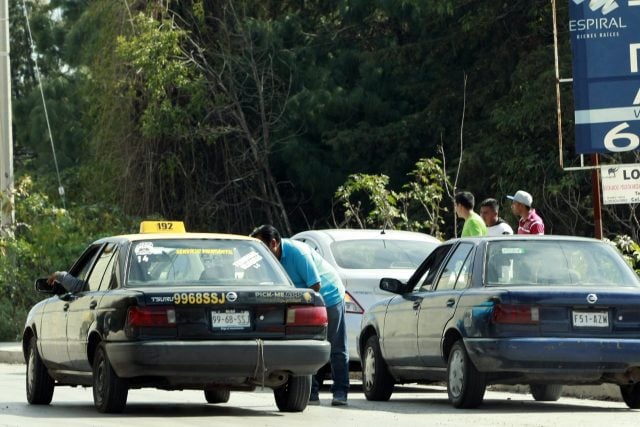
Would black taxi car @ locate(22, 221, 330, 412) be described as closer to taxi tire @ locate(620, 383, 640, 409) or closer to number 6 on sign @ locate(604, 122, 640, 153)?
taxi tire @ locate(620, 383, 640, 409)

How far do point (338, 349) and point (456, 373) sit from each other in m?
1.40

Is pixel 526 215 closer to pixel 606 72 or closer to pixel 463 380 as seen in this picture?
pixel 606 72

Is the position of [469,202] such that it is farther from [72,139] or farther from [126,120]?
[72,139]

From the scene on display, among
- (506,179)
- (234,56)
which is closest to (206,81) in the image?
(234,56)

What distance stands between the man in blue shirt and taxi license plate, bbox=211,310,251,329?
151 centimetres

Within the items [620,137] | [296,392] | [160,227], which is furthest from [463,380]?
[620,137]

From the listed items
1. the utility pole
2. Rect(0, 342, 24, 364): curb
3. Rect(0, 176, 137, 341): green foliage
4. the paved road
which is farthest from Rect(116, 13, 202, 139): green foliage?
the paved road

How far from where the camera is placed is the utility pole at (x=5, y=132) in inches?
1032

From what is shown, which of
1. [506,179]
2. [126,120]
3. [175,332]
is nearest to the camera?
[175,332]

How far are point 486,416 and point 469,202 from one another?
4.62 meters

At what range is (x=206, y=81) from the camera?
32.5 meters

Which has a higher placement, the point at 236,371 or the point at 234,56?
the point at 234,56

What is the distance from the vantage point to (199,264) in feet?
44.0

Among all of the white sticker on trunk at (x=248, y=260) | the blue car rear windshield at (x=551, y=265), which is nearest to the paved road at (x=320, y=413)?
the blue car rear windshield at (x=551, y=265)
